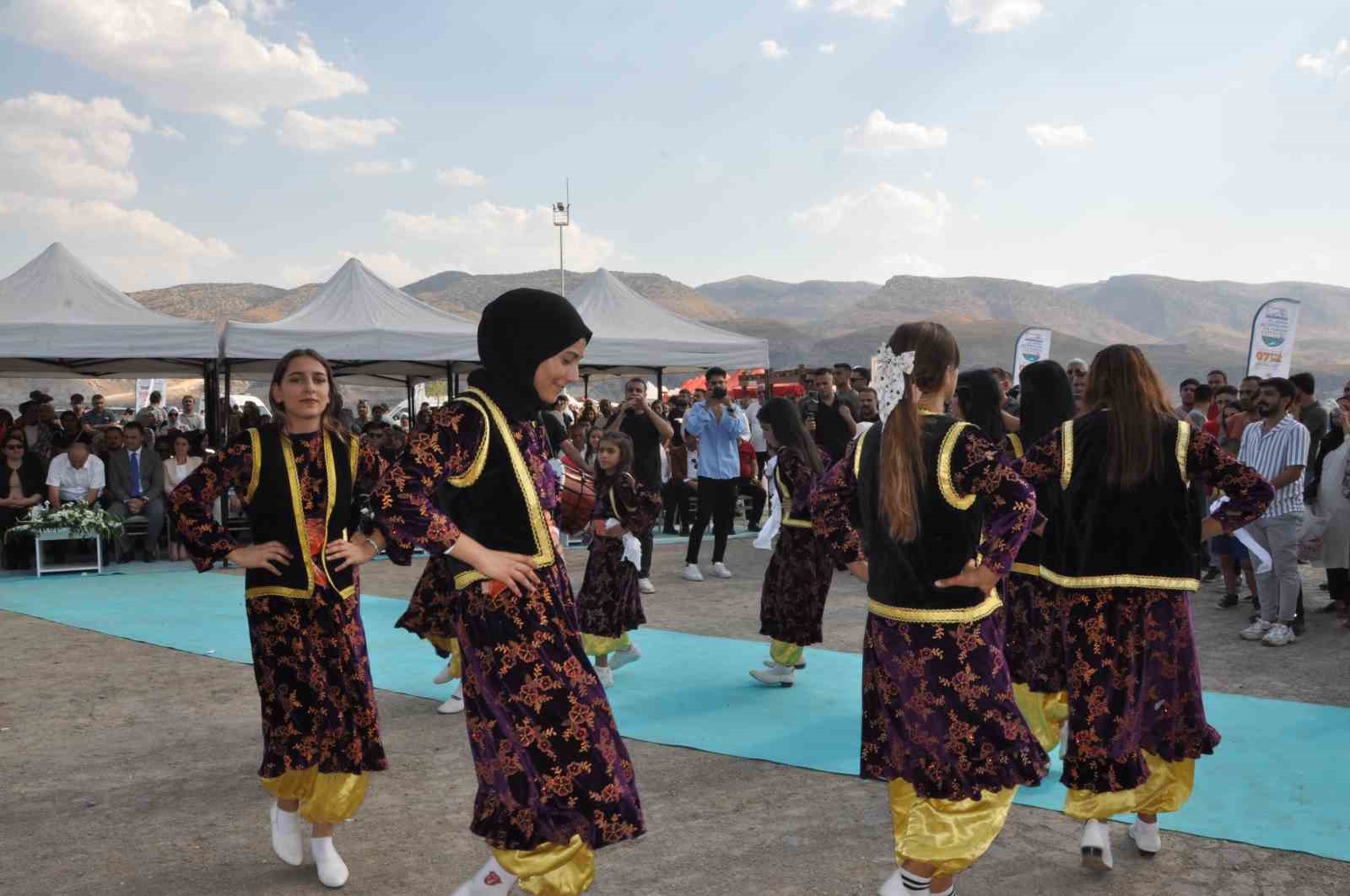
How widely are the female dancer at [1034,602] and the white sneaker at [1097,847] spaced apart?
3.03ft

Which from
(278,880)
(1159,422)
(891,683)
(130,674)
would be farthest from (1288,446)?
(130,674)

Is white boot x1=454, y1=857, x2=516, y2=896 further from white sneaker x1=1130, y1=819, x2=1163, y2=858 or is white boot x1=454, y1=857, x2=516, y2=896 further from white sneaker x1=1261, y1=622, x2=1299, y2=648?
white sneaker x1=1261, y1=622, x2=1299, y2=648

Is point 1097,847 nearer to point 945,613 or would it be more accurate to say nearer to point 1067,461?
point 945,613

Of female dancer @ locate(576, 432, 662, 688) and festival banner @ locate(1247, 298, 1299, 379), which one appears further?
festival banner @ locate(1247, 298, 1299, 379)

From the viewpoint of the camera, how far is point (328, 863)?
3658mm

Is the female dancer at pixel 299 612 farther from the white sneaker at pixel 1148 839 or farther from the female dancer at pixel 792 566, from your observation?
the female dancer at pixel 792 566

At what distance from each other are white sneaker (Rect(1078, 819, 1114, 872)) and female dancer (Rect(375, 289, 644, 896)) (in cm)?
177

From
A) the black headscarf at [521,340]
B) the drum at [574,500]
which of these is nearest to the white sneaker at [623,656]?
the drum at [574,500]

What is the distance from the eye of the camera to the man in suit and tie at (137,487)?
12008 millimetres

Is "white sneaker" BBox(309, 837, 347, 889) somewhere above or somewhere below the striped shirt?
Answer: below

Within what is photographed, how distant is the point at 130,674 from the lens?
22.5 feet

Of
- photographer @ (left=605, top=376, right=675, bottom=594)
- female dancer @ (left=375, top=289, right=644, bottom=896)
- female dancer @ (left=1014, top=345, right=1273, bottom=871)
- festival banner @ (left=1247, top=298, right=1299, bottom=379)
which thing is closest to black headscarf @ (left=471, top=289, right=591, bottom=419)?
female dancer @ (left=375, top=289, right=644, bottom=896)

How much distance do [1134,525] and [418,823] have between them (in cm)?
287

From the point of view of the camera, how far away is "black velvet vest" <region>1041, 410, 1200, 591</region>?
3.76 meters
